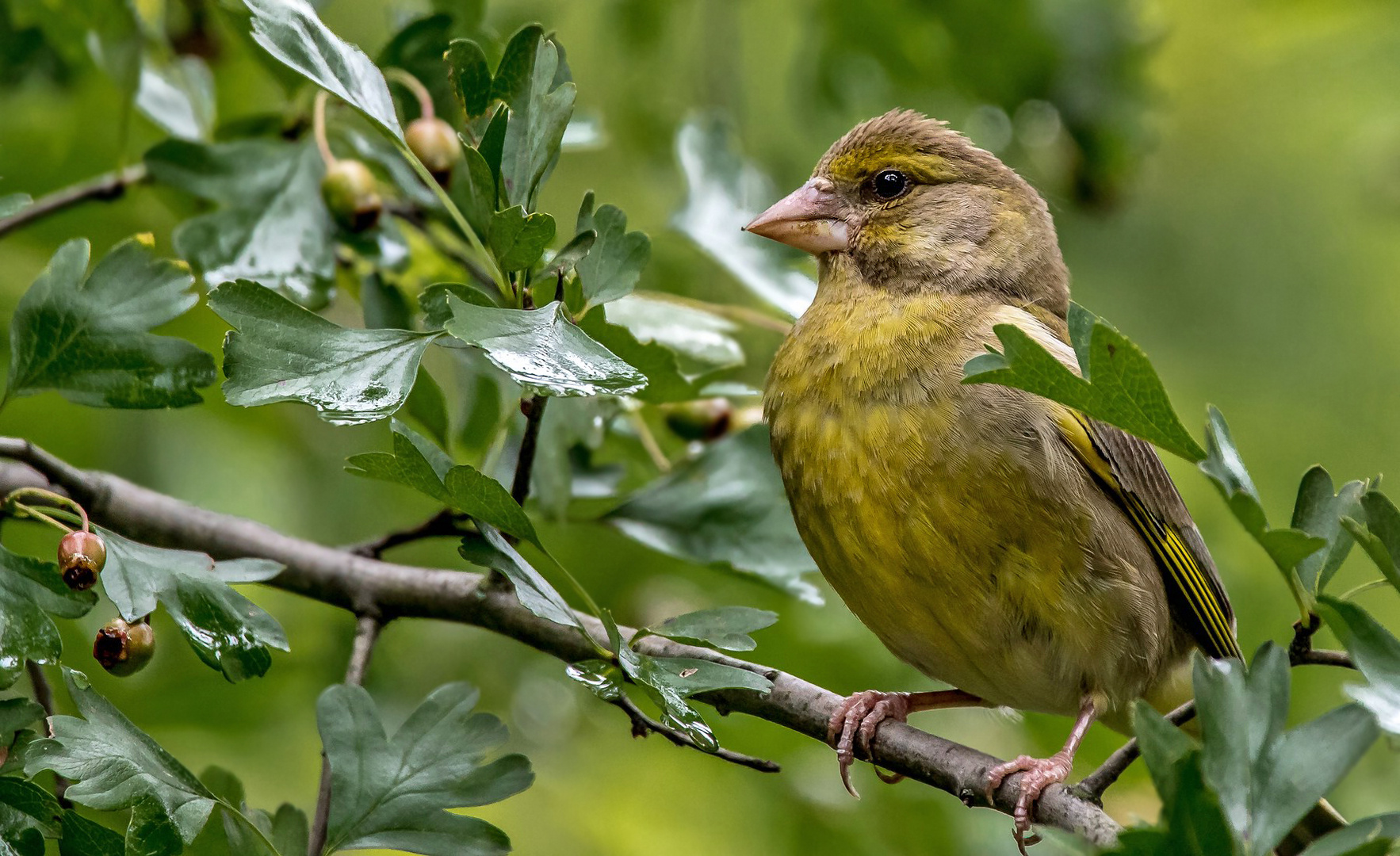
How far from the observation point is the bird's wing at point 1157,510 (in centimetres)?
317

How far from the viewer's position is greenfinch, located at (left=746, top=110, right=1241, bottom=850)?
2918mm

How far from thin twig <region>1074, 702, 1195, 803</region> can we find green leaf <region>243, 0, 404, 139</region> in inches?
55.4

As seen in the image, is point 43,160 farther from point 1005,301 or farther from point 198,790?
point 1005,301

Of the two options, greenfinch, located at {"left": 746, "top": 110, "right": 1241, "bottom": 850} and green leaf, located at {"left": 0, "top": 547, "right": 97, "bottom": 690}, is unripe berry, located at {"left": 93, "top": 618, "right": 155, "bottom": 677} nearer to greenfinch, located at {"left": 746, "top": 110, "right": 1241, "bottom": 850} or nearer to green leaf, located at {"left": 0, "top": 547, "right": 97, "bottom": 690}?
green leaf, located at {"left": 0, "top": 547, "right": 97, "bottom": 690}

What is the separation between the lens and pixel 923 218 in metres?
3.67

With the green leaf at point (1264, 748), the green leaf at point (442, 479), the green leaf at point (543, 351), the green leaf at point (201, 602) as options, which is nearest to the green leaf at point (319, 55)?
the green leaf at point (543, 351)

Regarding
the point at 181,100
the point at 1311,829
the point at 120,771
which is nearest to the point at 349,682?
the point at 120,771

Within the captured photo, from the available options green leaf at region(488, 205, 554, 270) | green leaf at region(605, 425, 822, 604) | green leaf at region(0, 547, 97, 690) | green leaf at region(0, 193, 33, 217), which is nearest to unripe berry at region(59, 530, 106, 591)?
green leaf at region(0, 547, 97, 690)

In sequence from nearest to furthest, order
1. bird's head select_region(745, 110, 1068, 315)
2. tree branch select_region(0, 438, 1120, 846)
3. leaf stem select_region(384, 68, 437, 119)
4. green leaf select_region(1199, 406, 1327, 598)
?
green leaf select_region(1199, 406, 1327, 598) → tree branch select_region(0, 438, 1120, 846) → leaf stem select_region(384, 68, 437, 119) → bird's head select_region(745, 110, 1068, 315)

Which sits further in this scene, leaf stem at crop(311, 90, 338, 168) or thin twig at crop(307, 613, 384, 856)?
leaf stem at crop(311, 90, 338, 168)

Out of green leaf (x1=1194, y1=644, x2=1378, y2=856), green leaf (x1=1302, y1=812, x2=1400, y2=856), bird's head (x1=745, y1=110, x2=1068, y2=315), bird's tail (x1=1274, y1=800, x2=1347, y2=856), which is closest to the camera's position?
green leaf (x1=1302, y1=812, x2=1400, y2=856)

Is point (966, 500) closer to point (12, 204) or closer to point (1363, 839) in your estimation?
point (1363, 839)

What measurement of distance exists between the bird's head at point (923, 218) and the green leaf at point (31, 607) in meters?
1.93

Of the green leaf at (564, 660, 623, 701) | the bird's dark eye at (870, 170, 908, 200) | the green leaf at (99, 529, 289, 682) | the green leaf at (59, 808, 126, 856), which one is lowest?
the green leaf at (59, 808, 126, 856)
